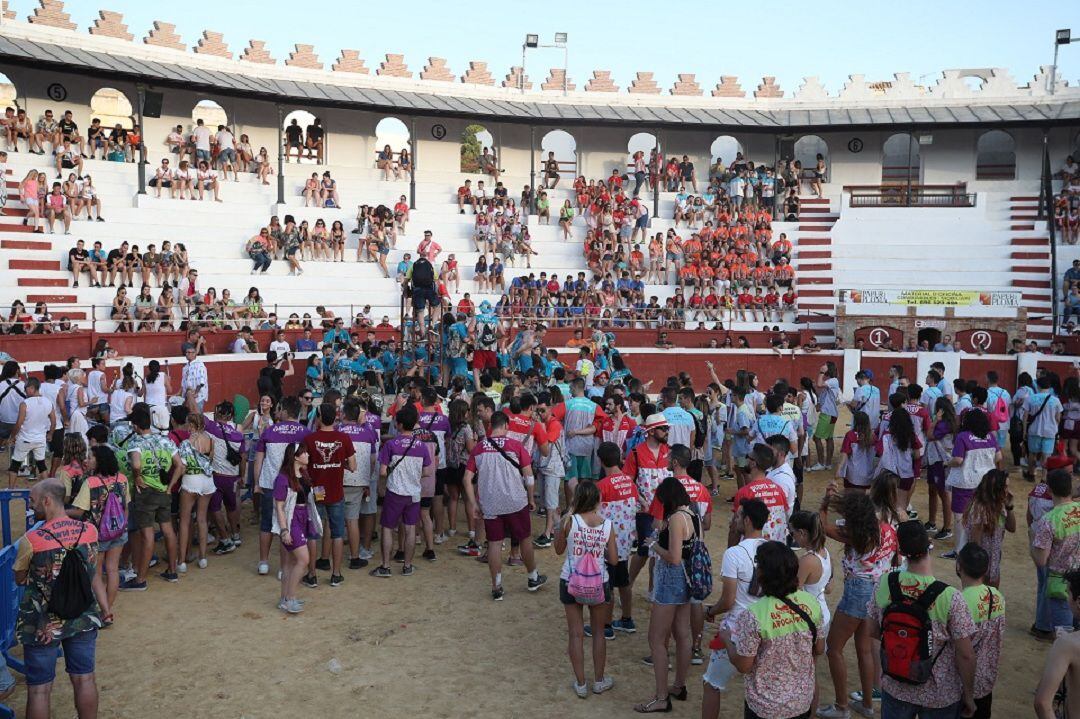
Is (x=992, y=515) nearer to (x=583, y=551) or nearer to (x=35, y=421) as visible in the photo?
(x=583, y=551)

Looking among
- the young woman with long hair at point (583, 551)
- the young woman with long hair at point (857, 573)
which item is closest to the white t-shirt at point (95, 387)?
the young woman with long hair at point (583, 551)

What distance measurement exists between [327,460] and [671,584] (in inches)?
152

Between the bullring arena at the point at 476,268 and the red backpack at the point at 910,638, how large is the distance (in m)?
2.11

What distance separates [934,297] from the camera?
25328 millimetres

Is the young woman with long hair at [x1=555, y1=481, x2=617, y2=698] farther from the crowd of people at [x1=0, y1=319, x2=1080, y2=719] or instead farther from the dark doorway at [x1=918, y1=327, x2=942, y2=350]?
the dark doorway at [x1=918, y1=327, x2=942, y2=350]

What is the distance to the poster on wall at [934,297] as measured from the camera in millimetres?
24812

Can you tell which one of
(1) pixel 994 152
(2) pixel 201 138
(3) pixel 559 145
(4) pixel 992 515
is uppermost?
(3) pixel 559 145

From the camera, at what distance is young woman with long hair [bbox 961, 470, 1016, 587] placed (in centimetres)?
749

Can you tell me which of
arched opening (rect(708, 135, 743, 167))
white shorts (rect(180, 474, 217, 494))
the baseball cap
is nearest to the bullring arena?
white shorts (rect(180, 474, 217, 494))

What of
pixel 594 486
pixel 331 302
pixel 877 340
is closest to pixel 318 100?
pixel 331 302

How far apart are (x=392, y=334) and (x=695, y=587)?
53.1 ft

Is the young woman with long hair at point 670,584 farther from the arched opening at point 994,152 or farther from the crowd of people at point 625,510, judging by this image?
the arched opening at point 994,152

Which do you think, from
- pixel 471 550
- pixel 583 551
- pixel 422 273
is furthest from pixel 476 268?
pixel 583 551

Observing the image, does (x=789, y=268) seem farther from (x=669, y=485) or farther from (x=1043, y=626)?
(x=669, y=485)
